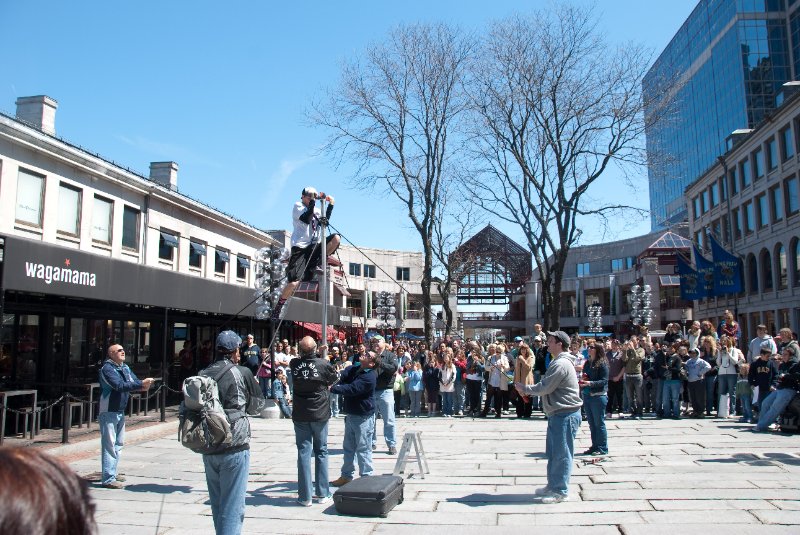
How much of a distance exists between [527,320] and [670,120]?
57.3m

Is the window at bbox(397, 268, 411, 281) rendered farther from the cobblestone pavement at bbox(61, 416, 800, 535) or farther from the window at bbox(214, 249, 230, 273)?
the cobblestone pavement at bbox(61, 416, 800, 535)

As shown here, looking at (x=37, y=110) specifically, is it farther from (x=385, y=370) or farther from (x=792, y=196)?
(x=792, y=196)

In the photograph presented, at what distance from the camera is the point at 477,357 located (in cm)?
1714

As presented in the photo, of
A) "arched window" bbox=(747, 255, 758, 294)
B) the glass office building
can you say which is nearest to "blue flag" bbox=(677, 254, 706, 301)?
"arched window" bbox=(747, 255, 758, 294)

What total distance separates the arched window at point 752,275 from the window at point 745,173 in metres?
4.83

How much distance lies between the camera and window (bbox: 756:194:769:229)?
129ft

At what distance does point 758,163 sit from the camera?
40656 mm

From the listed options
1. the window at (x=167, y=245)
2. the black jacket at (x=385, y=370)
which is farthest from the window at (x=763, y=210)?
the black jacket at (x=385, y=370)

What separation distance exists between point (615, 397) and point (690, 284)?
20922 millimetres

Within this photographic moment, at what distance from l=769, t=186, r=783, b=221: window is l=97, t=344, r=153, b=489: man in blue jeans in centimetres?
3857

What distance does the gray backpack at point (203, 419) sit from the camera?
18.1 feet

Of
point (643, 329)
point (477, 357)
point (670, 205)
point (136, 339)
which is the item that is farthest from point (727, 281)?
point (670, 205)

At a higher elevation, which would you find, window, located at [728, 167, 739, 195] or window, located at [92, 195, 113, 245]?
window, located at [728, 167, 739, 195]

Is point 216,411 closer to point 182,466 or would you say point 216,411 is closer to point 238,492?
point 238,492
